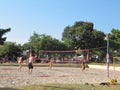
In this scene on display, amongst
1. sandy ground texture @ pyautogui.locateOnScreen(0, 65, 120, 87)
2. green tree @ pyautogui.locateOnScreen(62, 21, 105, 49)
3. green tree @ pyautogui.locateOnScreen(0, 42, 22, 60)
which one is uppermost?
green tree @ pyautogui.locateOnScreen(62, 21, 105, 49)

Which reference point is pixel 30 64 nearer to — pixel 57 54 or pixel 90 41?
pixel 57 54

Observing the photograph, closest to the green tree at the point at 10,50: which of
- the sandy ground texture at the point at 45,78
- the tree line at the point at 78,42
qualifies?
the tree line at the point at 78,42

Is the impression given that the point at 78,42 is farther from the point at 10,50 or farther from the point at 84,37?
the point at 10,50

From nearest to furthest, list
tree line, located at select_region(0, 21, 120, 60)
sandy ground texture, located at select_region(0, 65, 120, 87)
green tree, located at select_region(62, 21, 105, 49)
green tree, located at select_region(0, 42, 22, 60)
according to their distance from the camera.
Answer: sandy ground texture, located at select_region(0, 65, 120, 87), green tree, located at select_region(0, 42, 22, 60), tree line, located at select_region(0, 21, 120, 60), green tree, located at select_region(62, 21, 105, 49)

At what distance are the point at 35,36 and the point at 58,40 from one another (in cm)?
725

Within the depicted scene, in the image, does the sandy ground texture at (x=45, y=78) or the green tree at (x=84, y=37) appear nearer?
the sandy ground texture at (x=45, y=78)

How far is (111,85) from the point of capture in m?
19.4

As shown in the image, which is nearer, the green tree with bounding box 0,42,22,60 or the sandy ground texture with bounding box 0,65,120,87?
the sandy ground texture with bounding box 0,65,120,87

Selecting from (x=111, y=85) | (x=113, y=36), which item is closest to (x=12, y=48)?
(x=113, y=36)

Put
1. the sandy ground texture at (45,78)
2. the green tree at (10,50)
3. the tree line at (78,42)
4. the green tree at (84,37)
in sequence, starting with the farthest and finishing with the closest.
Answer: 1. the green tree at (84,37)
2. the tree line at (78,42)
3. the green tree at (10,50)
4. the sandy ground texture at (45,78)

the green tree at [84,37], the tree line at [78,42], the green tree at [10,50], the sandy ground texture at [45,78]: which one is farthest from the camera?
the green tree at [84,37]

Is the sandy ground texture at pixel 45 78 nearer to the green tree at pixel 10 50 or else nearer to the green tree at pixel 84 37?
the green tree at pixel 10 50

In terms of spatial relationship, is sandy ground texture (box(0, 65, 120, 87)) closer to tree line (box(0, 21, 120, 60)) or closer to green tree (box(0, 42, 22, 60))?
green tree (box(0, 42, 22, 60))

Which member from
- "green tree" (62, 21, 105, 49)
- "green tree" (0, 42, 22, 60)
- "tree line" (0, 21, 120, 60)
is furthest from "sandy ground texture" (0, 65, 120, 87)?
"green tree" (62, 21, 105, 49)
